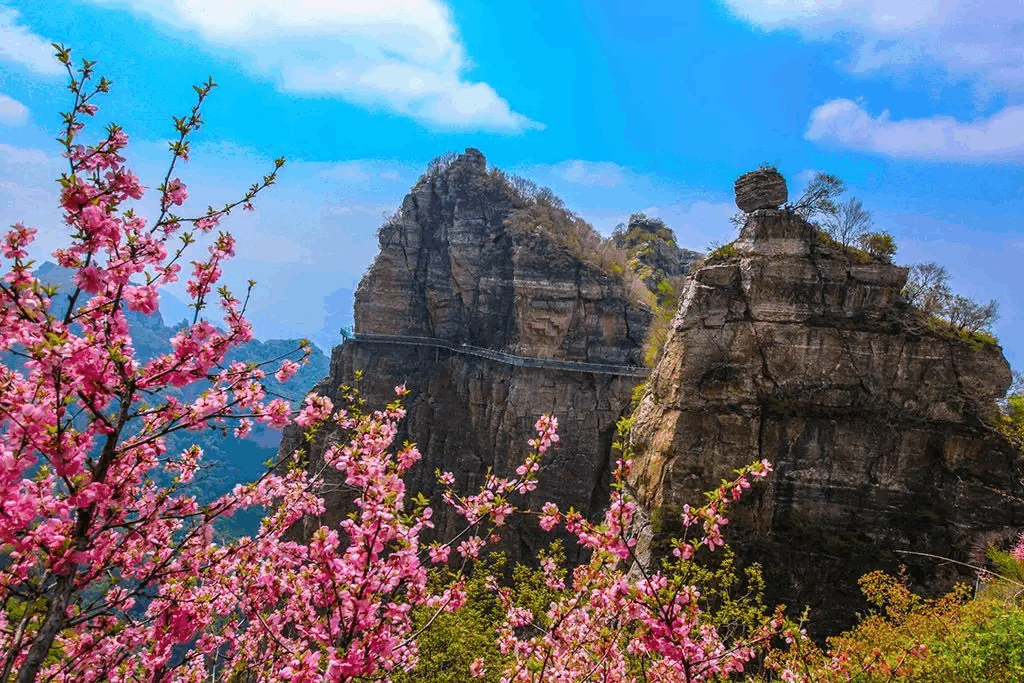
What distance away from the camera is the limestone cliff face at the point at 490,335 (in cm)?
3891

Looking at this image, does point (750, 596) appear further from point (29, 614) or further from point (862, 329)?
point (29, 614)

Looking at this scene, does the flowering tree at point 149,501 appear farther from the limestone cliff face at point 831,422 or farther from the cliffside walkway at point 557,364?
the cliffside walkway at point 557,364

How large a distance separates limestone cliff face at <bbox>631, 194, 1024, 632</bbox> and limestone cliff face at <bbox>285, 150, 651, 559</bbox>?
1733cm

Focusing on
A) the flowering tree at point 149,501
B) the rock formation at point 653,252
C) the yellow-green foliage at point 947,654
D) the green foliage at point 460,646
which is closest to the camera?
the flowering tree at point 149,501

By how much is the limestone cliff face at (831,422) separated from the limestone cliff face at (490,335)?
1733 centimetres

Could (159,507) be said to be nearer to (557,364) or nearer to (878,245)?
(878,245)

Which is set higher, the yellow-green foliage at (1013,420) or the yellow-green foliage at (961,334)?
the yellow-green foliage at (961,334)

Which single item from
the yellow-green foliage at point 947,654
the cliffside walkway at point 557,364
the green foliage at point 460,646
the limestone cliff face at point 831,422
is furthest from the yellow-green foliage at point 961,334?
the cliffside walkway at point 557,364

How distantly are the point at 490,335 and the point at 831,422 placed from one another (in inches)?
1061

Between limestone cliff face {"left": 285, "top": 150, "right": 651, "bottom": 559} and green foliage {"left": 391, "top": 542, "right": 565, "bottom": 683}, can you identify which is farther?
limestone cliff face {"left": 285, "top": 150, "right": 651, "bottom": 559}

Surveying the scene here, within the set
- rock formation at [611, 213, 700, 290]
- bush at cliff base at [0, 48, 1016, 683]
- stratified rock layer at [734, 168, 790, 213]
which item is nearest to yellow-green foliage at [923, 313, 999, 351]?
stratified rock layer at [734, 168, 790, 213]

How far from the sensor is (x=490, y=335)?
44062 mm

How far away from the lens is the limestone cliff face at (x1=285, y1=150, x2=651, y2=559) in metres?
38.9

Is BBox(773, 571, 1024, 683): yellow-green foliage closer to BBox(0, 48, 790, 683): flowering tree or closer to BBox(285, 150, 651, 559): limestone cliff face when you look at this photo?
BBox(0, 48, 790, 683): flowering tree
